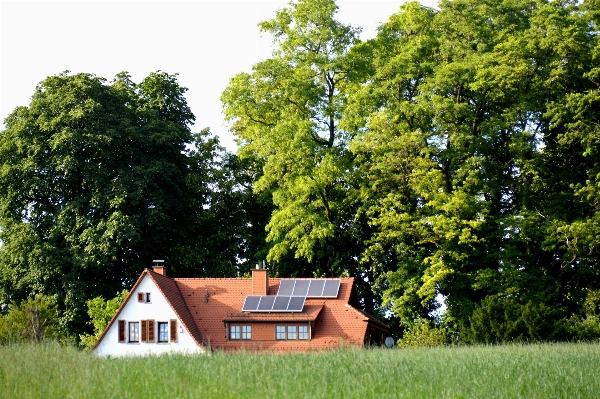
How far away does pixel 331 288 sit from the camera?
161 feet

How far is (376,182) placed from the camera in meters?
49.9

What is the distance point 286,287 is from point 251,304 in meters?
2.06

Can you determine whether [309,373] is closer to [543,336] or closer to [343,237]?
[543,336]

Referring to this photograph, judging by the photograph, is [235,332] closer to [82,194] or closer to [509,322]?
[82,194]

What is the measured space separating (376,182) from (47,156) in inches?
703

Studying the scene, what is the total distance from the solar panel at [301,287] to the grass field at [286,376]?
20.4 m

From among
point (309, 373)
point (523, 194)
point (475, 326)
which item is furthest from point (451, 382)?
point (523, 194)

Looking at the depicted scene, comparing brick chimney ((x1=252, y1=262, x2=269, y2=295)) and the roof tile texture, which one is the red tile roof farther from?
brick chimney ((x1=252, y1=262, x2=269, y2=295))

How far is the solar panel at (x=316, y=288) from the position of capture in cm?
4891

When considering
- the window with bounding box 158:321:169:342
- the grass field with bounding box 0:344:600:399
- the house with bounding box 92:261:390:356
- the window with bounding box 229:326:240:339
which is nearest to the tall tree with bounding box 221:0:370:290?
the house with bounding box 92:261:390:356

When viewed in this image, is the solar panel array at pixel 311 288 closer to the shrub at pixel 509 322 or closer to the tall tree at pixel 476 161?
the tall tree at pixel 476 161

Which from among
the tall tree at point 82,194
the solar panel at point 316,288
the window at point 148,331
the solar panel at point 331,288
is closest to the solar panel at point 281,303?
the solar panel at point 316,288

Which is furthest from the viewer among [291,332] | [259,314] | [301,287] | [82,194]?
[82,194]

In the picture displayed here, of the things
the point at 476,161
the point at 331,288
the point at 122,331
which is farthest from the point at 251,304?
the point at 476,161
